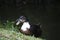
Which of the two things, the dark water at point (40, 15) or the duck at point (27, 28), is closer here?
the duck at point (27, 28)

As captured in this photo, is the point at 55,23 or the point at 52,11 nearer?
the point at 55,23

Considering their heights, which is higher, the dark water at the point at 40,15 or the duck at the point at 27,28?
the duck at the point at 27,28

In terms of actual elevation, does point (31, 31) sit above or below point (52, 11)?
above

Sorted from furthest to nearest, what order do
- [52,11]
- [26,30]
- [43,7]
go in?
1. [43,7]
2. [52,11]
3. [26,30]

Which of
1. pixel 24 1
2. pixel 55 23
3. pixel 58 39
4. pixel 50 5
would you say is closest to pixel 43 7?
pixel 50 5

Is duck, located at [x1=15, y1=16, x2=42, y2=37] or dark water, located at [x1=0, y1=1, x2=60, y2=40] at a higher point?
duck, located at [x1=15, y1=16, x2=42, y2=37]

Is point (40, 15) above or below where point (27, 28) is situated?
below

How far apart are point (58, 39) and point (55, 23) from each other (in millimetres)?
2940

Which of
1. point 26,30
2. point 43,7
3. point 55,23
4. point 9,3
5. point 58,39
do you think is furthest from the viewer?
point 9,3

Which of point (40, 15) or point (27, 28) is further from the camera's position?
point (40, 15)

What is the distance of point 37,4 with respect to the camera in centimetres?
1916

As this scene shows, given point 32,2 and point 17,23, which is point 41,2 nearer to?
point 32,2

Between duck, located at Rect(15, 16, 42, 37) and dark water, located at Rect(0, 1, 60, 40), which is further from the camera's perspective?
dark water, located at Rect(0, 1, 60, 40)

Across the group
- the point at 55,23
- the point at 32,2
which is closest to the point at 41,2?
the point at 32,2
